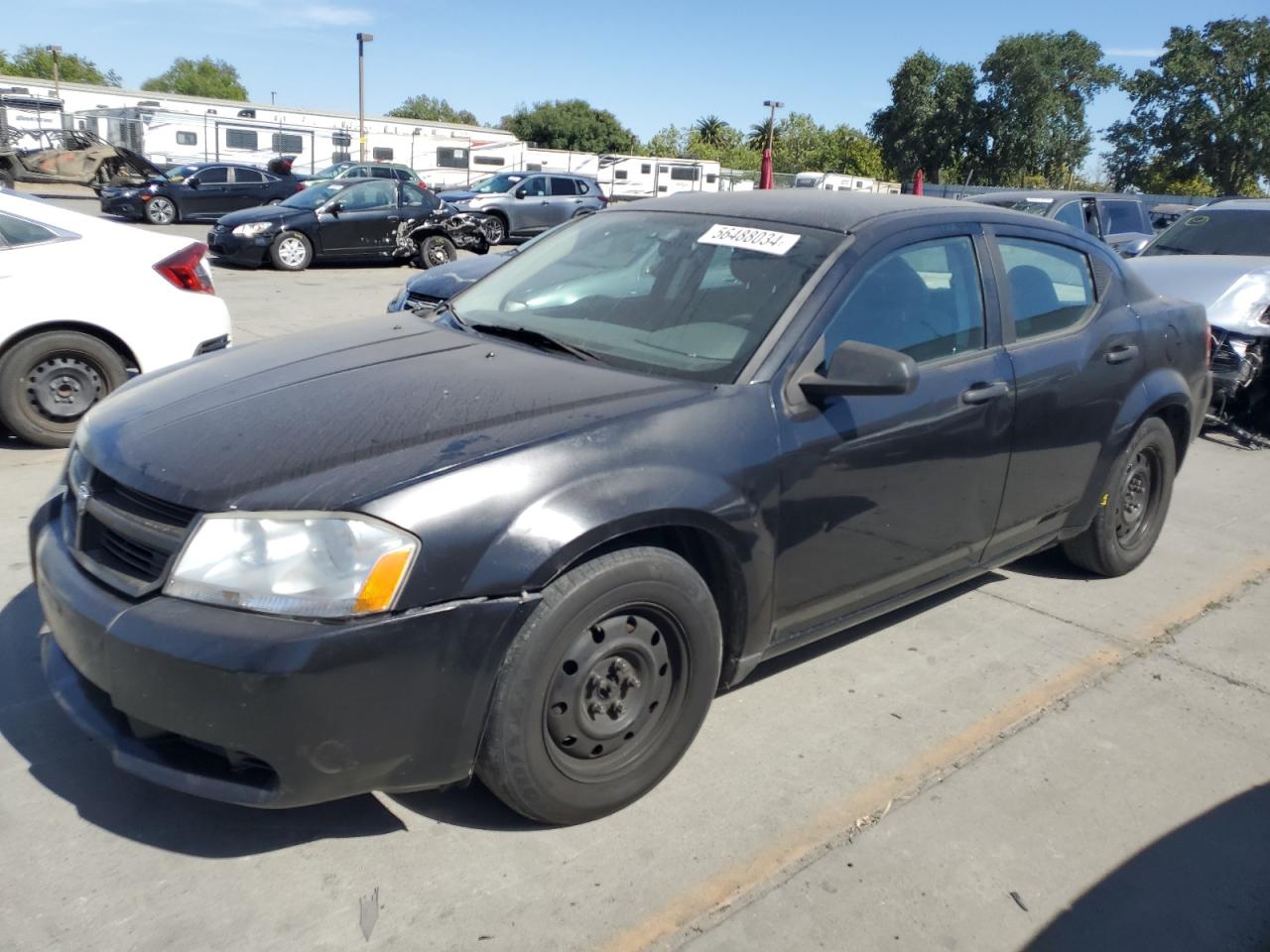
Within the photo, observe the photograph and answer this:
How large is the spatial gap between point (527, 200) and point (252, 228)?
808 centimetres

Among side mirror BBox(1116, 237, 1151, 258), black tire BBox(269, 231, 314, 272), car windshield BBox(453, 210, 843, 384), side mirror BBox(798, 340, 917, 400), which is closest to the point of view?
side mirror BBox(798, 340, 917, 400)

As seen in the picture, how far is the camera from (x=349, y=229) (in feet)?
55.2

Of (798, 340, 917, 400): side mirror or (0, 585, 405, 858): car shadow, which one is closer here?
(0, 585, 405, 858): car shadow

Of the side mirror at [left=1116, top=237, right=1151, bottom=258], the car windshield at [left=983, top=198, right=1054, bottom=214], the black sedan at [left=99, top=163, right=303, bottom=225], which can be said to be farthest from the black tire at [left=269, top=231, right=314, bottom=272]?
the side mirror at [left=1116, top=237, right=1151, bottom=258]

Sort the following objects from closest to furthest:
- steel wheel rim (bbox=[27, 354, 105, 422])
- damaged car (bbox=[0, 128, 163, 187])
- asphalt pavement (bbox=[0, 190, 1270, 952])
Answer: asphalt pavement (bbox=[0, 190, 1270, 952]), steel wheel rim (bbox=[27, 354, 105, 422]), damaged car (bbox=[0, 128, 163, 187])

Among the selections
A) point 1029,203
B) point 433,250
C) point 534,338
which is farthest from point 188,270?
point 433,250

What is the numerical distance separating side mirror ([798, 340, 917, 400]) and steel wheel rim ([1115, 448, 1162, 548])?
84.3 inches

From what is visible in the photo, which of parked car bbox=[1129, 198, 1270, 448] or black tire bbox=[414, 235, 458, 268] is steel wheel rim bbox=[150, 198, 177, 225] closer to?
black tire bbox=[414, 235, 458, 268]

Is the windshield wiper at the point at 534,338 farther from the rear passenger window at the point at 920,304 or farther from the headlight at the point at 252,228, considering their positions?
the headlight at the point at 252,228

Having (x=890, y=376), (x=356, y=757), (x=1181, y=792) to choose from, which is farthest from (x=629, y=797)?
(x=1181, y=792)

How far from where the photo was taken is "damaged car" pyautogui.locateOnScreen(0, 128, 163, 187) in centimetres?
2456

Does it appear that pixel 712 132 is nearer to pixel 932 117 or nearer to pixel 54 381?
pixel 932 117

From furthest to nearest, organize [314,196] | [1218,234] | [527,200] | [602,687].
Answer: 1. [527,200]
2. [314,196]
3. [1218,234]
4. [602,687]

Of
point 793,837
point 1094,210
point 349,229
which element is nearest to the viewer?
point 793,837
